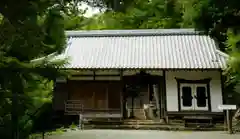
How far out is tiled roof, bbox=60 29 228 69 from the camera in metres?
14.2

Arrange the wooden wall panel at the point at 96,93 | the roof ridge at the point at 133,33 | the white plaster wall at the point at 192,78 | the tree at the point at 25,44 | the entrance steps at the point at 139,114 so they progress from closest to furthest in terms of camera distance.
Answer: the tree at the point at 25,44, the white plaster wall at the point at 192,78, the wooden wall panel at the point at 96,93, the entrance steps at the point at 139,114, the roof ridge at the point at 133,33

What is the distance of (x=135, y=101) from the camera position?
18.9 metres

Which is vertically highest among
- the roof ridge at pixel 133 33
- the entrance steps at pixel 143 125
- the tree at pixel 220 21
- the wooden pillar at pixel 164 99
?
the roof ridge at pixel 133 33

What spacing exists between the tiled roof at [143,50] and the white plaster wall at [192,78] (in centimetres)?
49

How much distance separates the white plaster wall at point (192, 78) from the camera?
45.6ft

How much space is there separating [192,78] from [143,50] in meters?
2.85

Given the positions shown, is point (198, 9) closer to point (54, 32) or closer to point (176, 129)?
point (54, 32)

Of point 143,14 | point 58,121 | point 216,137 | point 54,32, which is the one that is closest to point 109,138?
point 216,137

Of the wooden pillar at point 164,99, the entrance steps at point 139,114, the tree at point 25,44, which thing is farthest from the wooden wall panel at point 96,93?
the tree at point 25,44

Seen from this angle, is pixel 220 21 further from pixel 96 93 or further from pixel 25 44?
pixel 96 93

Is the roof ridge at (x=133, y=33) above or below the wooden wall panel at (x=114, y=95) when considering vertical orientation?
above

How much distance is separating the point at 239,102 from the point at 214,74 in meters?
3.29

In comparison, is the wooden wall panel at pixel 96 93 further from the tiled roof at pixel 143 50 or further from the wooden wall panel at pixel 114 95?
the tiled roof at pixel 143 50

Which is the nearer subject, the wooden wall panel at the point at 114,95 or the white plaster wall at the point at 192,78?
the white plaster wall at the point at 192,78
